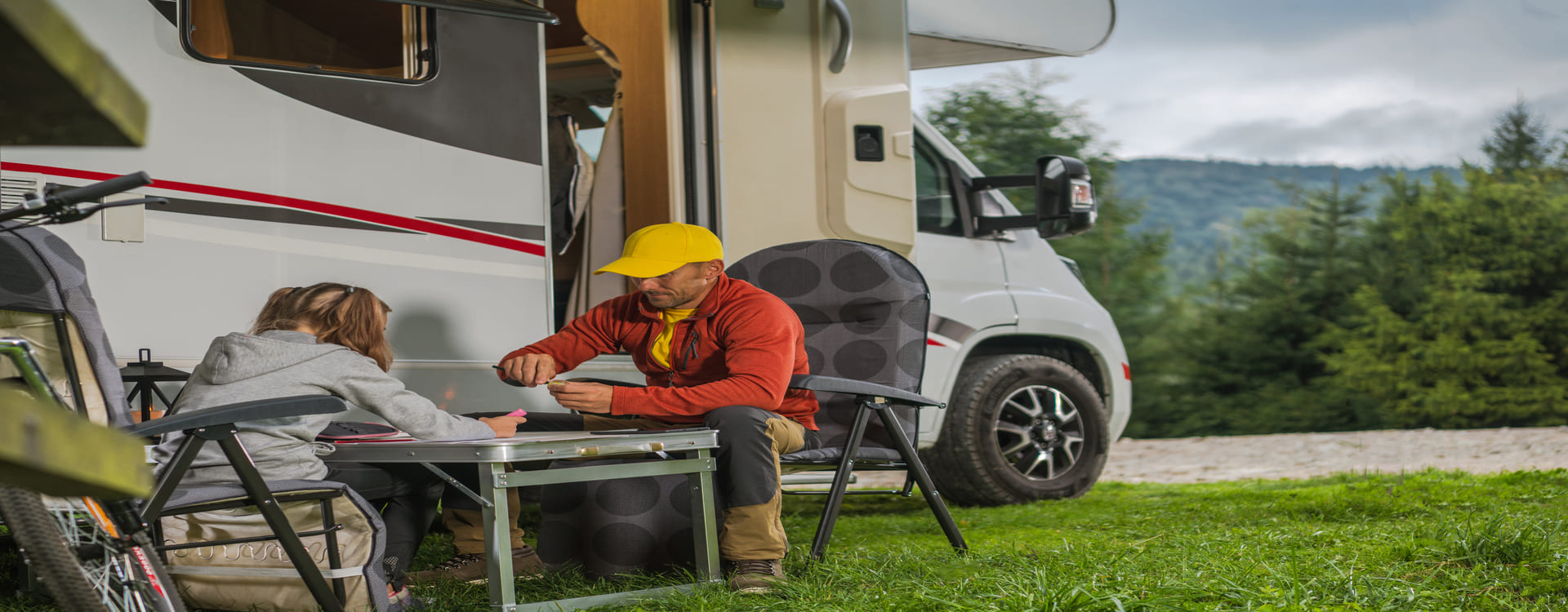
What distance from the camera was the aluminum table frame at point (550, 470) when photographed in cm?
217

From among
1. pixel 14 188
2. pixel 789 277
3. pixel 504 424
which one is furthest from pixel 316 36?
pixel 789 277

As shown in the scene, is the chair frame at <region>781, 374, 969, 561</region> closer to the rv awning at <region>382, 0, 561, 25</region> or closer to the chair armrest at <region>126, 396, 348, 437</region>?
the chair armrest at <region>126, 396, 348, 437</region>

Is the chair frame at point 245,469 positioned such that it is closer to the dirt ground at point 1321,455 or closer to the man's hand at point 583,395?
the man's hand at point 583,395

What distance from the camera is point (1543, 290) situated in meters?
14.2

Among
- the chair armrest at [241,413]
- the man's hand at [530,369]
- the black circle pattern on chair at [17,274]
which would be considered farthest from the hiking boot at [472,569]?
the black circle pattern on chair at [17,274]

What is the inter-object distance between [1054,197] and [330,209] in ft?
7.98

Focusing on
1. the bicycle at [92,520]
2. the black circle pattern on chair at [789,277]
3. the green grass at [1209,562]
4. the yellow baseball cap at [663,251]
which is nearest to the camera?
the bicycle at [92,520]

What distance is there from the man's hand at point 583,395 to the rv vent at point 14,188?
4.25ft

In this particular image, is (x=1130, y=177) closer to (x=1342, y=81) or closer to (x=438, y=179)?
(x=1342, y=81)

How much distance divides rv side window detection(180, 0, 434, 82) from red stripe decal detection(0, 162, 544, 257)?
1.07 ft

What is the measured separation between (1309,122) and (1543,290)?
43849mm

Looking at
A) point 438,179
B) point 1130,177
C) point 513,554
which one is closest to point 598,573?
point 513,554

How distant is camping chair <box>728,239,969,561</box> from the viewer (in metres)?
2.95

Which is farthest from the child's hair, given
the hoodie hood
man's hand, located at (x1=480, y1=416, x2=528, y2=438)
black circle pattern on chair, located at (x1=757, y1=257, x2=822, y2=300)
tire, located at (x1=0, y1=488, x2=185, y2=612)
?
black circle pattern on chair, located at (x1=757, y1=257, x2=822, y2=300)
